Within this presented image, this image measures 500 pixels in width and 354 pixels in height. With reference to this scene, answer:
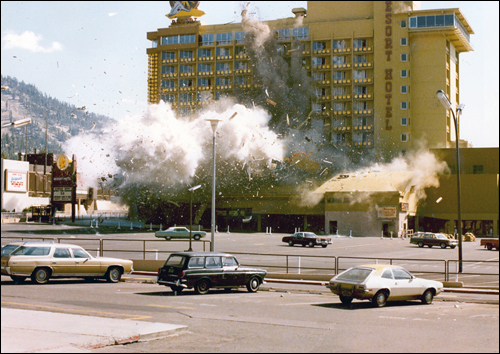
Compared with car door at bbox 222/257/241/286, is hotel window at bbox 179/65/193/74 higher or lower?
higher

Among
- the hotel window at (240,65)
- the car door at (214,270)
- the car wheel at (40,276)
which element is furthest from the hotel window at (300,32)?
the car wheel at (40,276)

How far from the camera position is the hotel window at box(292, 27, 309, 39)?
101062mm

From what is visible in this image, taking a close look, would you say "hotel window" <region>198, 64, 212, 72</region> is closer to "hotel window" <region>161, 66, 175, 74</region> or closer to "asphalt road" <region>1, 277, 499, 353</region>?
"hotel window" <region>161, 66, 175, 74</region>

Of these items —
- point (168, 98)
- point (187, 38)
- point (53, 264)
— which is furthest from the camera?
point (168, 98)

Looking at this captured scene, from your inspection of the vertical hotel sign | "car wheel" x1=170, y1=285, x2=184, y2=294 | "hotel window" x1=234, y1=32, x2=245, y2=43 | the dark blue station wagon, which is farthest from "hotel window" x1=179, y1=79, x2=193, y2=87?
"car wheel" x1=170, y1=285, x2=184, y2=294

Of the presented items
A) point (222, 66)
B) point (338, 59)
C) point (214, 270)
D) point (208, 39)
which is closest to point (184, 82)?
point (222, 66)

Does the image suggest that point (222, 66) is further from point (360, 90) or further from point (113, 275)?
point (113, 275)

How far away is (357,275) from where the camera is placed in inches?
671

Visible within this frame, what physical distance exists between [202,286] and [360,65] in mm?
85001

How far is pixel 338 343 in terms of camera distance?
10.4 metres

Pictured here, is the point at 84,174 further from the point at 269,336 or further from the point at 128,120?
the point at 269,336

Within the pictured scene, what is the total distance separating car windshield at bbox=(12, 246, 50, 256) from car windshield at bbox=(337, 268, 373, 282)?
11193 mm

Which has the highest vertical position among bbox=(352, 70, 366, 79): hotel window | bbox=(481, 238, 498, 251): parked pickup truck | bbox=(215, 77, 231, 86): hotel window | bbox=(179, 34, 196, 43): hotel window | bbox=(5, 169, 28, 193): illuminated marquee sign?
bbox=(179, 34, 196, 43): hotel window

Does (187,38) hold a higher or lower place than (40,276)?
higher
